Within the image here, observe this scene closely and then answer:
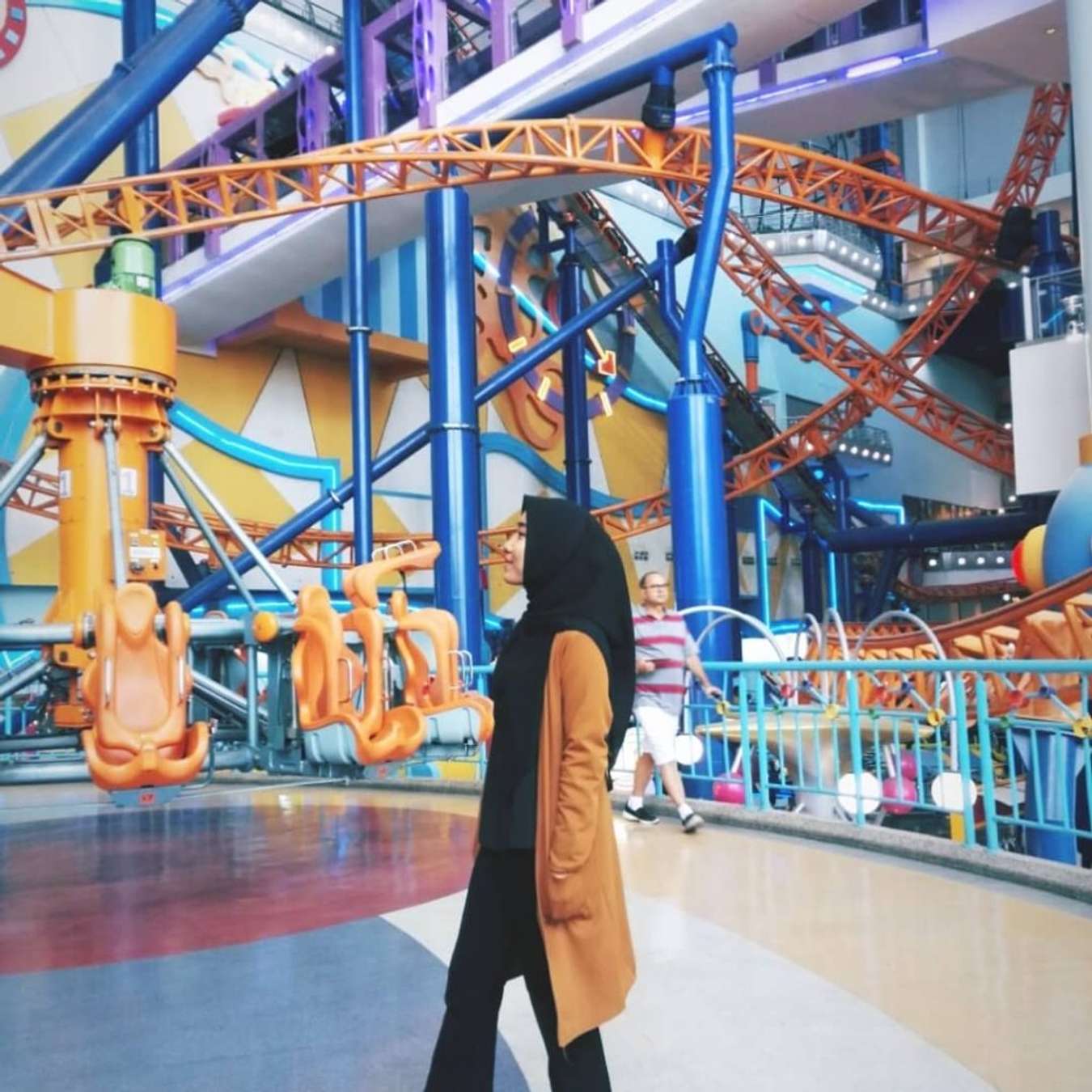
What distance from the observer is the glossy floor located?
283 centimetres

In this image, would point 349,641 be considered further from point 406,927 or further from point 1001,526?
point 1001,526

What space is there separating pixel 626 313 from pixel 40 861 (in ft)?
60.5

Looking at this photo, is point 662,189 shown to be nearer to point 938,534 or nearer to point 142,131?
point 142,131

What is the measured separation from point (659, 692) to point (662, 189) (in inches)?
398

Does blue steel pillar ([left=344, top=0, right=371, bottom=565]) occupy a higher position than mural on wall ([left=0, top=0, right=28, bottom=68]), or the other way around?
mural on wall ([left=0, top=0, right=28, bottom=68])

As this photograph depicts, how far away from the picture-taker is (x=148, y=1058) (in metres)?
2.95

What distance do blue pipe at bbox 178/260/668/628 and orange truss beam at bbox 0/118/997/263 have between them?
6.41 ft

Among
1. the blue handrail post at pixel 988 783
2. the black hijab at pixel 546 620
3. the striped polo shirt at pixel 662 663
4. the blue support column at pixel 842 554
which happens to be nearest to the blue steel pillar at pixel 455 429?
the striped polo shirt at pixel 662 663

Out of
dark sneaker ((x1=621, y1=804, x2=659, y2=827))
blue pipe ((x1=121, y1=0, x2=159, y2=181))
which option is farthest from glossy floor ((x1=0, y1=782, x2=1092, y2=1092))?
blue pipe ((x1=121, y1=0, x2=159, y2=181))

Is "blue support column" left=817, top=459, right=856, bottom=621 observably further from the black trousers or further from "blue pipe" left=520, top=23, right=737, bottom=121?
the black trousers

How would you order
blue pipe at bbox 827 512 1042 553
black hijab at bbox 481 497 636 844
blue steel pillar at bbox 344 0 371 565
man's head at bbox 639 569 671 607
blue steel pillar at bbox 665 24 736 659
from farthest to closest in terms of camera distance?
blue pipe at bbox 827 512 1042 553
blue steel pillar at bbox 344 0 371 565
blue steel pillar at bbox 665 24 736 659
man's head at bbox 639 569 671 607
black hijab at bbox 481 497 636 844

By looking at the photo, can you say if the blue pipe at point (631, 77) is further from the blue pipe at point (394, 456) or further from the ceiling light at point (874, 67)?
the blue pipe at point (394, 456)

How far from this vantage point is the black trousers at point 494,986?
223 centimetres

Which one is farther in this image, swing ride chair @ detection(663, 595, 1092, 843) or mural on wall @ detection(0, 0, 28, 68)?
mural on wall @ detection(0, 0, 28, 68)
